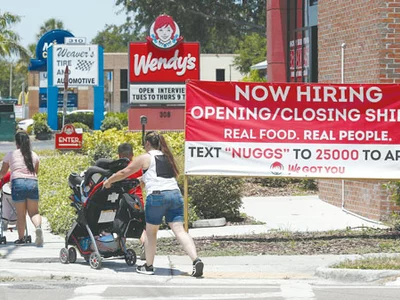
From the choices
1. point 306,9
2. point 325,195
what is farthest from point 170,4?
point 325,195

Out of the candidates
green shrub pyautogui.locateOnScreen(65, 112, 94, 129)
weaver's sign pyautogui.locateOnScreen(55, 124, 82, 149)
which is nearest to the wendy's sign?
weaver's sign pyautogui.locateOnScreen(55, 124, 82, 149)

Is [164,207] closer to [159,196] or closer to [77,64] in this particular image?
[159,196]

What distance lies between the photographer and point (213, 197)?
52.0 ft

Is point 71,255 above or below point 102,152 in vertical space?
below

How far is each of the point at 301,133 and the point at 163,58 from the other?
13.5 meters

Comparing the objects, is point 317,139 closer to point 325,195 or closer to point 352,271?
point 352,271

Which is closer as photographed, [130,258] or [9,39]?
[130,258]

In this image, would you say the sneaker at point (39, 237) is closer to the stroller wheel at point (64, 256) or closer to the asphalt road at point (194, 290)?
the stroller wheel at point (64, 256)

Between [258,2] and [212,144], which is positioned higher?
[258,2]

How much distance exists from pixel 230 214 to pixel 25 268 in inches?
216

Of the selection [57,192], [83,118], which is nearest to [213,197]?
[57,192]

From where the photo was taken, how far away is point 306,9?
73.3ft

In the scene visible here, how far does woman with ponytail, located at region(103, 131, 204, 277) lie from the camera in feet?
34.9

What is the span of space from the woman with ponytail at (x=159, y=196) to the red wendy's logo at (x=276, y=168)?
290cm
